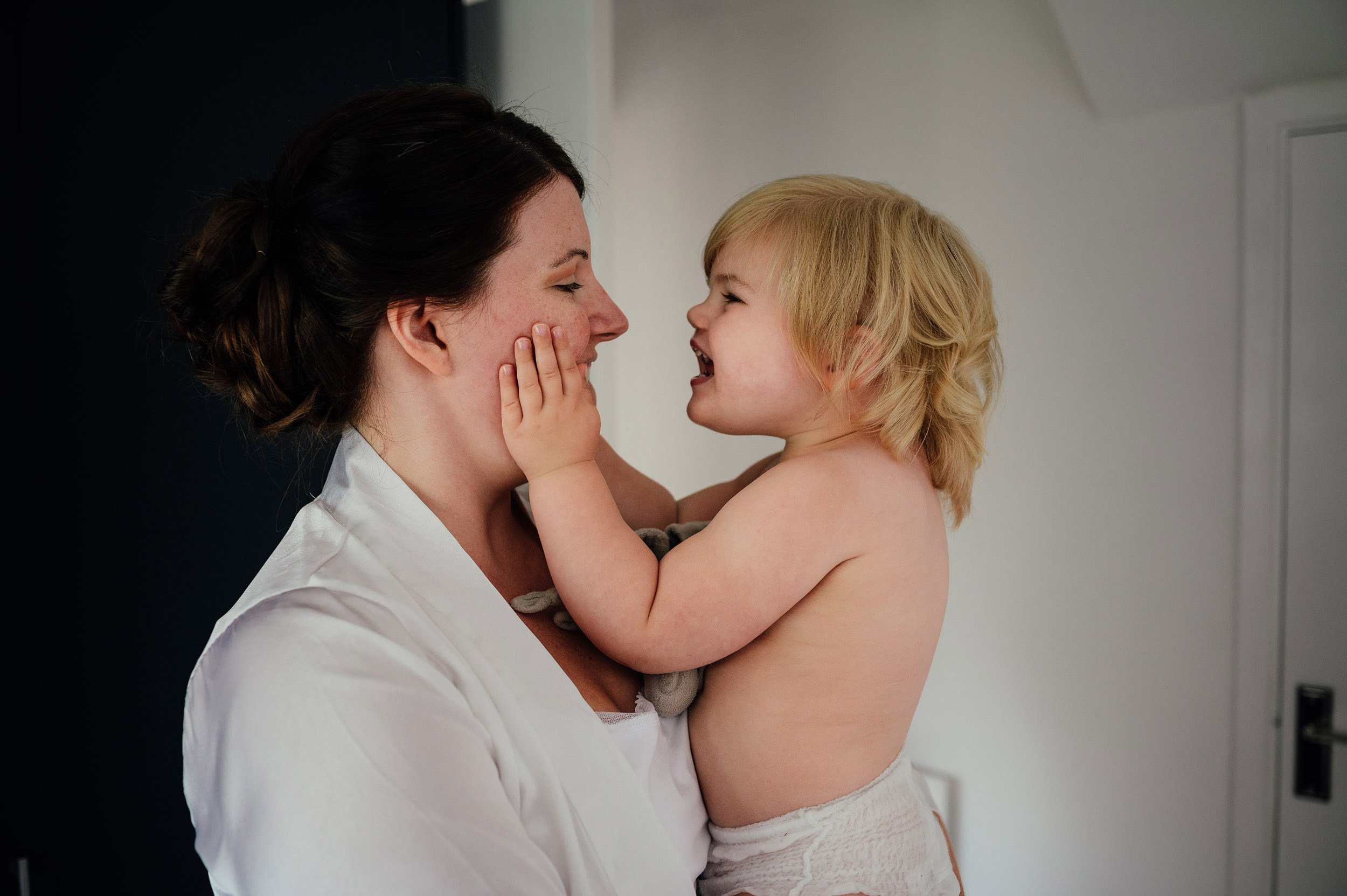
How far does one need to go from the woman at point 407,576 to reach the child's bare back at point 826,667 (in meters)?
0.07

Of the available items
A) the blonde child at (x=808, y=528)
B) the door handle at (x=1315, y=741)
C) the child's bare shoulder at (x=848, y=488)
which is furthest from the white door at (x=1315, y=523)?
the child's bare shoulder at (x=848, y=488)

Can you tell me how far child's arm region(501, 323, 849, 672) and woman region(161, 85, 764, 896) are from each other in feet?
0.19

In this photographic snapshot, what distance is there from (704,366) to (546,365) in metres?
0.39

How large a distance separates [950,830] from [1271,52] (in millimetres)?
2098

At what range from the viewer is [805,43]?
2500mm

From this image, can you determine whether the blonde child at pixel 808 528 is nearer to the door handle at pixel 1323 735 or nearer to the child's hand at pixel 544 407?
the child's hand at pixel 544 407

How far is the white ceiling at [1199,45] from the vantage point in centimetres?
178

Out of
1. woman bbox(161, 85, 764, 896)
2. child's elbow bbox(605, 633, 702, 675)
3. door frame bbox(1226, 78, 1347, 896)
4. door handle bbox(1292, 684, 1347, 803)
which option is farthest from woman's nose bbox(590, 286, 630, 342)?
door handle bbox(1292, 684, 1347, 803)

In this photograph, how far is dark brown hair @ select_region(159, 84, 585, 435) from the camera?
903 millimetres

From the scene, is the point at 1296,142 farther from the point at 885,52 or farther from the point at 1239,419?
the point at 885,52

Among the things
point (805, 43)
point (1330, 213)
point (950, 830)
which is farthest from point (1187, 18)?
point (950, 830)

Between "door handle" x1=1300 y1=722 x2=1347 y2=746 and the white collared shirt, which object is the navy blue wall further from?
"door handle" x1=1300 y1=722 x2=1347 y2=746

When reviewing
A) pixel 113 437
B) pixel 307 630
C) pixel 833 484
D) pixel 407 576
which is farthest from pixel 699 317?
pixel 113 437

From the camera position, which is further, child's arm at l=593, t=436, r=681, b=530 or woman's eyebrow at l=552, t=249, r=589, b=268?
A: child's arm at l=593, t=436, r=681, b=530
